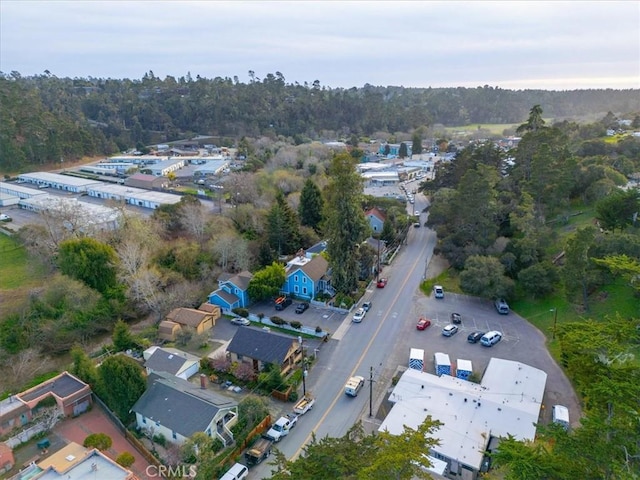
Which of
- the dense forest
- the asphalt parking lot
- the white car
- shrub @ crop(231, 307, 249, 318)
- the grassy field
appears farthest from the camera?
the dense forest

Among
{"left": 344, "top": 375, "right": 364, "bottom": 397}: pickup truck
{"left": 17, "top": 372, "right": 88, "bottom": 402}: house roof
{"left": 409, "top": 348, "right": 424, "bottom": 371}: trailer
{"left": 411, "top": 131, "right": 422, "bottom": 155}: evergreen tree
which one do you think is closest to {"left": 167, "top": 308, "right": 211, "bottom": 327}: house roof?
{"left": 17, "top": 372, "right": 88, "bottom": 402}: house roof

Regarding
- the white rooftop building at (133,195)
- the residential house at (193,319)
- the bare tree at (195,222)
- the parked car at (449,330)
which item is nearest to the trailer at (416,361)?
the parked car at (449,330)

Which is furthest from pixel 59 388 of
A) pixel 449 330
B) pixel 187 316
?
pixel 449 330

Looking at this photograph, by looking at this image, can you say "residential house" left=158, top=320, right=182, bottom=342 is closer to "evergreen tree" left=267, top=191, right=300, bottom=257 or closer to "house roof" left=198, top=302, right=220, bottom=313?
"house roof" left=198, top=302, right=220, bottom=313

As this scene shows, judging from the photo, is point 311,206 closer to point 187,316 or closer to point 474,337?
point 187,316

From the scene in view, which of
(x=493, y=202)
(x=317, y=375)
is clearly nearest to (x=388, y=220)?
(x=493, y=202)

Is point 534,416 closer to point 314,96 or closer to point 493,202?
point 493,202

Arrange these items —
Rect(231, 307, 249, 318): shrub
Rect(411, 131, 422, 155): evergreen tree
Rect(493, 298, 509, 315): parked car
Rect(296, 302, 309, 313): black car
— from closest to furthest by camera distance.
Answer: Rect(493, 298, 509, 315): parked car
Rect(231, 307, 249, 318): shrub
Rect(296, 302, 309, 313): black car
Rect(411, 131, 422, 155): evergreen tree
